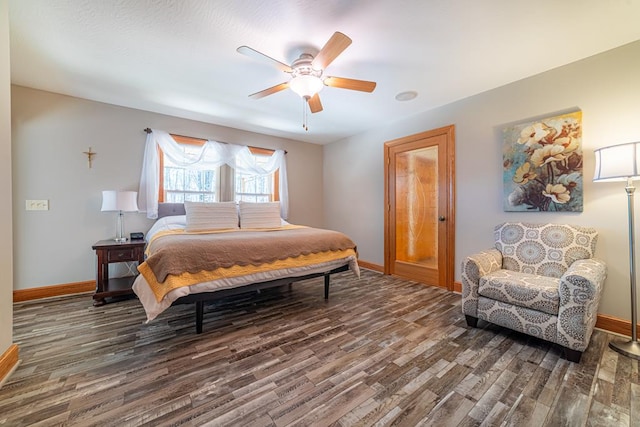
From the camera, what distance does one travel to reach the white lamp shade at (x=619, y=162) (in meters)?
1.78

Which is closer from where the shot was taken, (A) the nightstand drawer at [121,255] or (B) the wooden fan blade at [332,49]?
(B) the wooden fan blade at [332,49]

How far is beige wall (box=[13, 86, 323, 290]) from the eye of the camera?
2.88 meters

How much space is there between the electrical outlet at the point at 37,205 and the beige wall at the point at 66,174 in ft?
0.14

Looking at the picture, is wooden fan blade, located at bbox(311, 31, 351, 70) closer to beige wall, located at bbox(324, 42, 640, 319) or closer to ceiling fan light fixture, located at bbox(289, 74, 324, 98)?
ceiling fan light fixture, located at bbox(289, 74, 324, 98)

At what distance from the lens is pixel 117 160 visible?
11.1 feet

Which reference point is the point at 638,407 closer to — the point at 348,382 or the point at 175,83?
the point at 348,382

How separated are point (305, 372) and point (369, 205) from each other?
3192 mm

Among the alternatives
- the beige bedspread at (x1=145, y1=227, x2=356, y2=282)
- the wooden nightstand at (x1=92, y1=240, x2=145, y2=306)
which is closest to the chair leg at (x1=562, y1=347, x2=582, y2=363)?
the beige bedspread at (x1=145, y1=227, x2=356, y2=282)

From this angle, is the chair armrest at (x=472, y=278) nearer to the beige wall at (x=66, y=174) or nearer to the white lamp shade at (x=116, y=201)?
the white lamp shade at (x=116, y=201)

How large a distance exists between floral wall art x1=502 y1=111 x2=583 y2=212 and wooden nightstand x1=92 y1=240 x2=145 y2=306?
14.2 ft

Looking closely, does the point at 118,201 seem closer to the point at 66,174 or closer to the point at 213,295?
the point at 66,174

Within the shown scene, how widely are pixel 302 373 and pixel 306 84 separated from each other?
2.28 metres

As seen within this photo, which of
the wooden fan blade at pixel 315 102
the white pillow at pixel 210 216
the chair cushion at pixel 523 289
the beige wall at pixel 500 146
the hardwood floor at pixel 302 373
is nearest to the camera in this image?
the hardwood floor at pixel 302 373

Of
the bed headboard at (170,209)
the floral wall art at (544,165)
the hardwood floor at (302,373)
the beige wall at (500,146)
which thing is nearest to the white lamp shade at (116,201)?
the bed headboard at (170,209)
